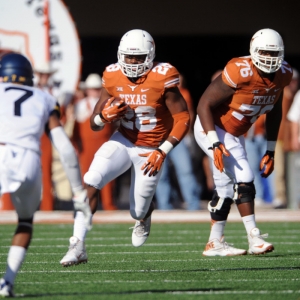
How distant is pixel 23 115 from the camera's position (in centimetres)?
480

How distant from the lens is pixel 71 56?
11664 millimetres

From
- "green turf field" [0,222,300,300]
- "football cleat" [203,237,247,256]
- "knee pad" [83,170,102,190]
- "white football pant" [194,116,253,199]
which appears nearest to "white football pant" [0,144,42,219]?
"green turf field" [0,222,300,300]

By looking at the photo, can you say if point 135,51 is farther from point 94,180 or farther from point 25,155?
point 25,155

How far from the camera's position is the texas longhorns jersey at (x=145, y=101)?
6.47 m

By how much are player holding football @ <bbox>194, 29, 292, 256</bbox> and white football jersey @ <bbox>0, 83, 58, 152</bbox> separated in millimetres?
1965

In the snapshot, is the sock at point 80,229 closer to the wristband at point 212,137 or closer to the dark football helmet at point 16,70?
the wristband at point 212,137

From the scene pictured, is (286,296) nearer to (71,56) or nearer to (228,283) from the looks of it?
(228,283)

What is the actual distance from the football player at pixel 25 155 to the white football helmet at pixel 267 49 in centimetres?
221

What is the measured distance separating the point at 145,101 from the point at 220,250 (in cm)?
134

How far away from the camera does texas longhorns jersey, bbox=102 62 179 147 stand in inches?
255

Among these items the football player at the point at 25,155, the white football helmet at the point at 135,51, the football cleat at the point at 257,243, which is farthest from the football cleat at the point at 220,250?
Answer: the football player at the point at 25,155

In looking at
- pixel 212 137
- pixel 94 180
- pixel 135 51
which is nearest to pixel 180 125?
pixel 212 137

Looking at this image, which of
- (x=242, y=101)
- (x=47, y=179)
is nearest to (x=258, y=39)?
(x=242, y=101)


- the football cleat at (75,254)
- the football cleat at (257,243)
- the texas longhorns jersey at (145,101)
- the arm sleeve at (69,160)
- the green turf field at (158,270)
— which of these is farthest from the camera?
the football cleat at (257,243)
